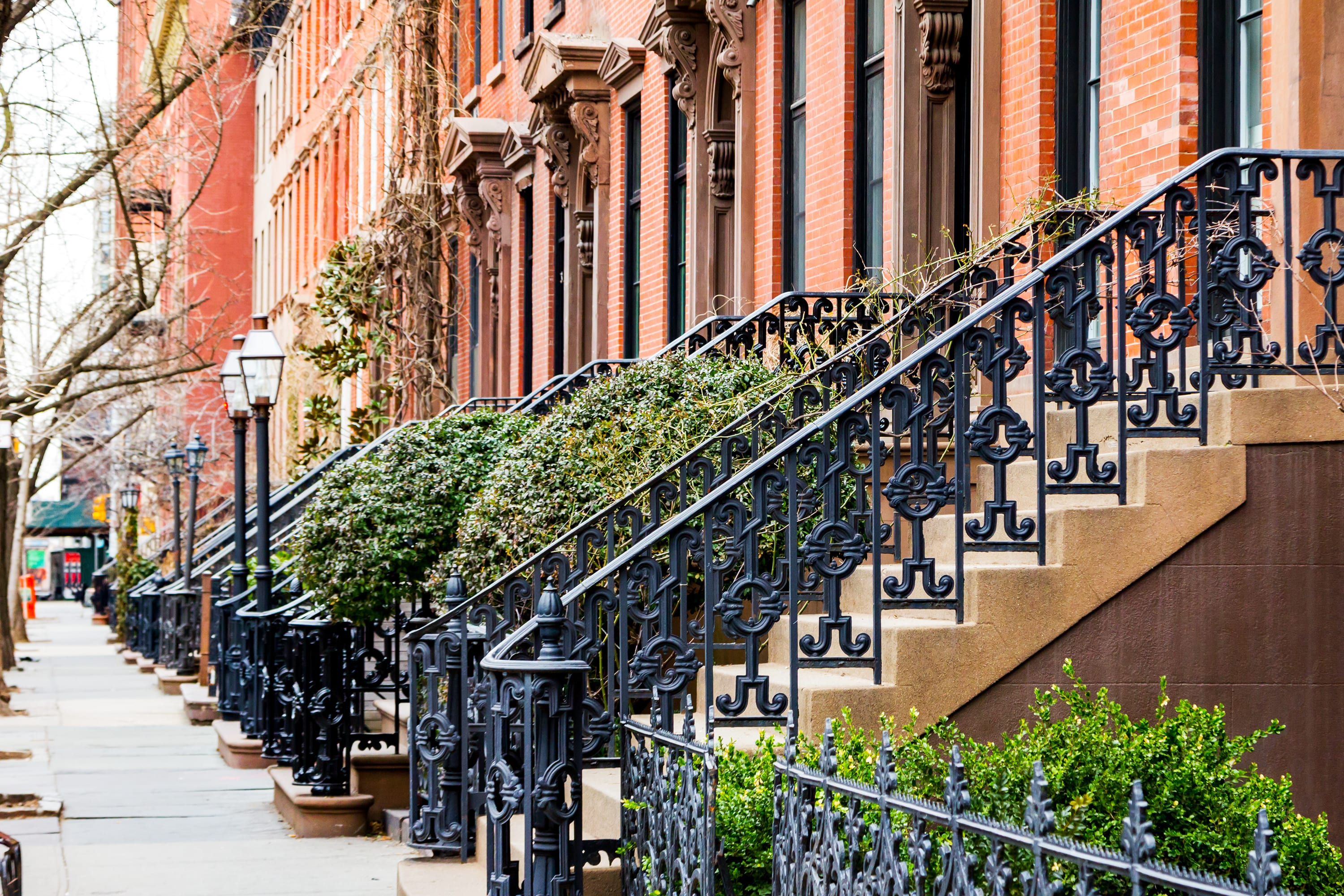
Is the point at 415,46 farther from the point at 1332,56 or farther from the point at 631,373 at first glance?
the point at 1332,56

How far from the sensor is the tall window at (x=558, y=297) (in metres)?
20.7

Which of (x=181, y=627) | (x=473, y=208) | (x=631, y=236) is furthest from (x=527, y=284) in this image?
(x=181, y=627)

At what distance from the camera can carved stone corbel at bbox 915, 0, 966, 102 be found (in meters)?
10.8

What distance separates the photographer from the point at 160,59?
17203mm

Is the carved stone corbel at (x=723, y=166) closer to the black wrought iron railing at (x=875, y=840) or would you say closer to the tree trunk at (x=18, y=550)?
the black wrought iron railing at (x=875, y=840)

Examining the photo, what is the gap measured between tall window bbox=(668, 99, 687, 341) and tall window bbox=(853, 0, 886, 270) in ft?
13.5

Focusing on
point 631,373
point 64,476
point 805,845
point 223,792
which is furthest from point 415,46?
point 64,476

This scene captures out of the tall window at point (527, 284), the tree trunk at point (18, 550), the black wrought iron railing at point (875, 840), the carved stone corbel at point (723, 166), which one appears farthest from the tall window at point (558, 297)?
the tree trunk at point (18, 550)

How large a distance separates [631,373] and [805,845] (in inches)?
213

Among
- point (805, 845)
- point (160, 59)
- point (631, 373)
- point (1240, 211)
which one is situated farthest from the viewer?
point (160, 59)

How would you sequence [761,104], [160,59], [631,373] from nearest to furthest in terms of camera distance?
1. [631,373]
2. [761,104]
3. [160,59]

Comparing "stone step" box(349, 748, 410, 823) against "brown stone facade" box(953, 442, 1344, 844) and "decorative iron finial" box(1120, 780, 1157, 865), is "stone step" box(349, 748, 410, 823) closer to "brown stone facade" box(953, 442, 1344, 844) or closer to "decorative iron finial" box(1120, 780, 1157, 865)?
"brown stone facade" box(953, 442, 1344, 844)

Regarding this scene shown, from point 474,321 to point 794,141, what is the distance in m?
12.2

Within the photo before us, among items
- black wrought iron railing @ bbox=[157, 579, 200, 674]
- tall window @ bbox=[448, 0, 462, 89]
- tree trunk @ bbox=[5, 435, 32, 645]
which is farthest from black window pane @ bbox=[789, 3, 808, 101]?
tree trunk @ bbox=[5, 435, 32, 645]
